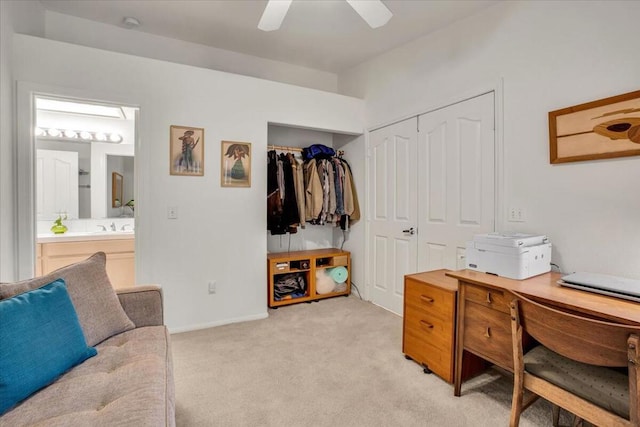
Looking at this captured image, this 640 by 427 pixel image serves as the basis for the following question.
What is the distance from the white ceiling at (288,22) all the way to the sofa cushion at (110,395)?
100 inches

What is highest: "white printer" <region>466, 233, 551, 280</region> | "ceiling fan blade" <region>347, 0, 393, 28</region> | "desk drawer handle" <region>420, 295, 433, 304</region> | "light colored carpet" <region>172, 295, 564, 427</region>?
"ceiling fan blade" <region>347, 0, 393, 28</region>

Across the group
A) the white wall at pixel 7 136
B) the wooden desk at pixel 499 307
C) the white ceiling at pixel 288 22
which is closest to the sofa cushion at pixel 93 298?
the white wall at pixel 7 136

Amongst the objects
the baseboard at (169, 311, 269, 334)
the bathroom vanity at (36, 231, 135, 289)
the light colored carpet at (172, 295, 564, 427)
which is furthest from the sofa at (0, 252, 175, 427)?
the bathroom vanity at (36, 231, 135, 289)

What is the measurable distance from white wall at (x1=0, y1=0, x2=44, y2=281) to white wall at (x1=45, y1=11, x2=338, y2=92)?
0.41m

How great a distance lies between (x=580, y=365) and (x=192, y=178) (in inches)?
112

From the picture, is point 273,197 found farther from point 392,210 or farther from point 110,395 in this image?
point 110,395

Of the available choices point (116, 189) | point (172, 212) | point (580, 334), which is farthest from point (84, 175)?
point (580, 334)

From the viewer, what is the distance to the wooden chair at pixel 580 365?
1.07m

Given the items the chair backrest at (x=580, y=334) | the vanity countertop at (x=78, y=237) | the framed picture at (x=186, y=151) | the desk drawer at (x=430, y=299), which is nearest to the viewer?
the chair backrest at (x=580, y=334)

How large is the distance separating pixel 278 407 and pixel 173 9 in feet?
10.0

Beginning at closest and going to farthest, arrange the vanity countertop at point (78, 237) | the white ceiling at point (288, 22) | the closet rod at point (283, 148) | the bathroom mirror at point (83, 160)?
the white ceiling at point (288, 22) < the vanity countertop at point (78, 237) < the bathroom mirror at point (83, 160) < the closet rod at point (283, 148)

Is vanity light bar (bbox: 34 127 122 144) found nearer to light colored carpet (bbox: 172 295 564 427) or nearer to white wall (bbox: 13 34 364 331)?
white wall (bbox: 13 34 364 331)

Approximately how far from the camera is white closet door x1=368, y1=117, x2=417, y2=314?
3020 mm

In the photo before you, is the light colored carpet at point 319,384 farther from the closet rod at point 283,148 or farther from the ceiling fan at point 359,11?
the ceiling fan at point 359,11
